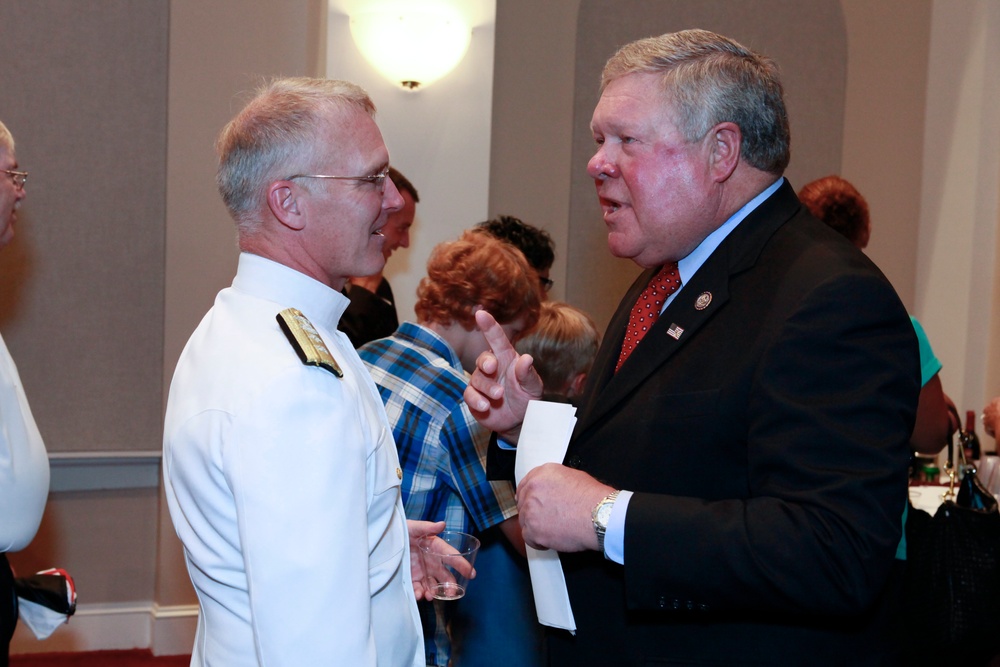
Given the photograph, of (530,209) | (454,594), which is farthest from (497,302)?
(530,209)

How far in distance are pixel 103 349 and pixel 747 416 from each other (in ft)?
10.00

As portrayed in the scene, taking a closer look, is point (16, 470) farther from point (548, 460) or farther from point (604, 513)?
point (604, 513)

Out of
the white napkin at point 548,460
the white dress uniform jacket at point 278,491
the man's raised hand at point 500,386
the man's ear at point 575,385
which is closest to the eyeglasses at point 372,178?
the white dress uniform jacket at point 278,491

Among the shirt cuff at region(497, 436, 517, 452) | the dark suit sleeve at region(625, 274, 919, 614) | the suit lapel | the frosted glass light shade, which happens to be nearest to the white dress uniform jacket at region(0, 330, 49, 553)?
the shirt cuff at region(497, 436, 517, 452)

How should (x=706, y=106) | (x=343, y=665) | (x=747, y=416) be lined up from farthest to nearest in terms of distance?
(x=706, y=106) < (x=747, y=416) < (x=343, y=665)

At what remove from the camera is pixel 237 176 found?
148 centimetres

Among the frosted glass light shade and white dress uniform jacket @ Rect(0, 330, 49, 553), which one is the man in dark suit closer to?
white dress uniform jacket @ Rect(0, 330, 49, 553)

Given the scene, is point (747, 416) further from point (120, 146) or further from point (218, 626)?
point (120, 146)

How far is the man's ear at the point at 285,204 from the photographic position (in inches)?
57.3

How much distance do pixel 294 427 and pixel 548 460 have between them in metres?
0.52

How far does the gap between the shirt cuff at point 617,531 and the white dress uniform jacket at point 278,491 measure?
0.33m

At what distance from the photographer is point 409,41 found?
12.1ft

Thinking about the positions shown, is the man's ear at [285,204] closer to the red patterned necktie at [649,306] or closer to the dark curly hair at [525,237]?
the red patterned necktie at [649,306]

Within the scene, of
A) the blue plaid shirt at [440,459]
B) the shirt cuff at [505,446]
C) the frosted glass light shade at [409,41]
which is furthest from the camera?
the frosted glass light shade at [409,41]
